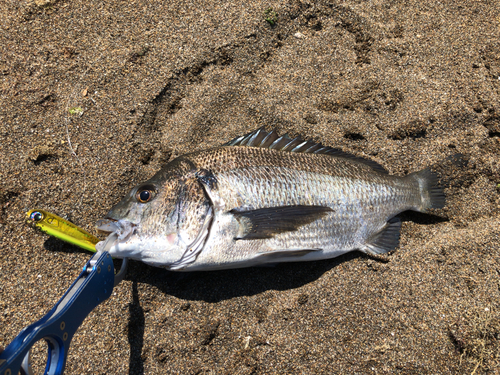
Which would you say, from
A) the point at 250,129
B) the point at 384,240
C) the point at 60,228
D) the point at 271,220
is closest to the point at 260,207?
the point at 271,220

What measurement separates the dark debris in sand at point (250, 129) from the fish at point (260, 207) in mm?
259

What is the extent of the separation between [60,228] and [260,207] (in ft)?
4.87

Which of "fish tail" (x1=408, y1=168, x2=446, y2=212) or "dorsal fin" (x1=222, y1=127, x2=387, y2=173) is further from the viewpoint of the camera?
"fish tail" (x1=408, y1=168, x2=446, y2=212)

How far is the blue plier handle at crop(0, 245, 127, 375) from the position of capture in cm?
128

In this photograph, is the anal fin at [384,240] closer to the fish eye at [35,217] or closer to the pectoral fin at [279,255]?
the pectoral fin at [279,255]

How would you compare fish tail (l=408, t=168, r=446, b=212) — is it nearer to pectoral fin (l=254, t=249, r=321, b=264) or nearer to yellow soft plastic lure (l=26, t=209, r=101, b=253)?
pectoral fin (l=254, t=249, r=321, b=264)

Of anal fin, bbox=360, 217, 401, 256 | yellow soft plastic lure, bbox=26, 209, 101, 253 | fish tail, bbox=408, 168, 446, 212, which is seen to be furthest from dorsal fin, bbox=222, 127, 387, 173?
yellow soft plastic lure, bbox=26, 209, 101, 253

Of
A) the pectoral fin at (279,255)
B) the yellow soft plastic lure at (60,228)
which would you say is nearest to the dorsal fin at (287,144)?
the pectoral fin at (279,255)

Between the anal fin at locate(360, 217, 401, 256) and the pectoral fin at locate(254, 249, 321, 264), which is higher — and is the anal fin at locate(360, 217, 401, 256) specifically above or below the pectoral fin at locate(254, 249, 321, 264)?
below

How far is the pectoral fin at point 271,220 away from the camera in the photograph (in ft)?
6.66

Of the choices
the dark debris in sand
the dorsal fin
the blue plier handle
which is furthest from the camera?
the dorsal fin

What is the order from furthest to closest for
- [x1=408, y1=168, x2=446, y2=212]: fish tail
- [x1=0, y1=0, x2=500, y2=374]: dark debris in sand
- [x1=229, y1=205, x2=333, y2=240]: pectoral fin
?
[x1=408, y1=168, x2=446, y2=212]: fish tail → [x1=0, y1=0, x2=500, y2=374]: dark debris in sand → [x1=229, y1=205, x2=333, y2=240]: pectoral fin

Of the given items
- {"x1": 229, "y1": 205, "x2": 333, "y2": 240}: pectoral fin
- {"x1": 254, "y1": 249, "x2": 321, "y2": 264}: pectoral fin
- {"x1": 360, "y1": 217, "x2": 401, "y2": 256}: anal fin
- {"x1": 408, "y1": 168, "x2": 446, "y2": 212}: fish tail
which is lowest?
{"x1": 360, "y1": 217, "x2": 401, "y2": 256}: anal fin

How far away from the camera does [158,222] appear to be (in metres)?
1.93
